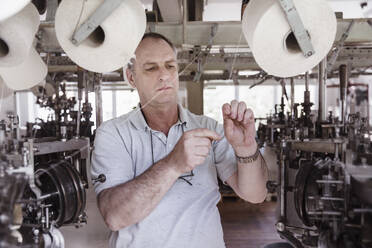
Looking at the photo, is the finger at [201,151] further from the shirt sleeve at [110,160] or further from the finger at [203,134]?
the shirt sleeve at [110,160]

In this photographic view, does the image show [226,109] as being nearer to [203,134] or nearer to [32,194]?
[203,134]

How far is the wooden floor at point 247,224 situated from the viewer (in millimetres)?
3338

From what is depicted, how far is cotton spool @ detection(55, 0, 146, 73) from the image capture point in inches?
31.4

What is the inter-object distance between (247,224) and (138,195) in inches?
119

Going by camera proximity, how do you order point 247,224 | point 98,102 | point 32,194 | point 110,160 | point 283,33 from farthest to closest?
1. point 247,224
2. point 98,102
3. point 110,160
4. point 32,194
5. point 283,33

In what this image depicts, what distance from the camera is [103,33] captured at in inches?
33.7

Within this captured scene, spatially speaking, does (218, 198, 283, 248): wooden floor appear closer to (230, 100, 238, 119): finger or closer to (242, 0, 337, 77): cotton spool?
(230, 100, 238, 119): finger

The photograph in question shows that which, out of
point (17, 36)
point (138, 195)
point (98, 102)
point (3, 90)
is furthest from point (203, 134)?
point (98, 102)

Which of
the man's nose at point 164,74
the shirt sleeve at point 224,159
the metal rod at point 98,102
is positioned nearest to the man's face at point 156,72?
the man's nose at point 164,74

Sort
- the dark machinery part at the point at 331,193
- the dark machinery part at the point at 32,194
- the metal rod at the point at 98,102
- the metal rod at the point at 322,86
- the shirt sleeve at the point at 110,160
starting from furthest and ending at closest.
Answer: the metal rod at the point at 98,102
the metal rod at the point at 322,86
the shirt sleeve at the point at 110,160
the dark machinery part at the point at 331,193
the dark machinery part at the point at 32,194

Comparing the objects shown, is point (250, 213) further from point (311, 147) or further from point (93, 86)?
point (311, 147)

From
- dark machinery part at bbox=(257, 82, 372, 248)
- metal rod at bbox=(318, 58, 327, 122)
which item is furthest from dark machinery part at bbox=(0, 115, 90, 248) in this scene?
metal rod at bbox=(318, 58, 327, 122)

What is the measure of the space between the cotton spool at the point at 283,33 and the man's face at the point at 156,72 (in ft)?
1.30

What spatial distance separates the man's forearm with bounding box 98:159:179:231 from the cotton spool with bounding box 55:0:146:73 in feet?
1.03
